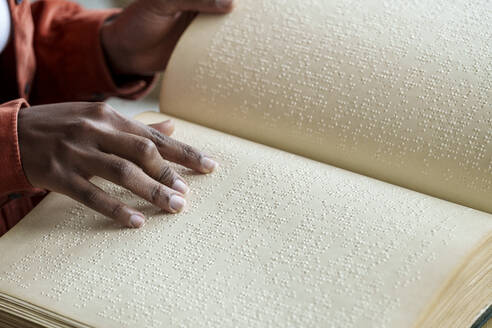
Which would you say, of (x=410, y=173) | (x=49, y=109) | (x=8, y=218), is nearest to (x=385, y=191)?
(x=410, y=173)

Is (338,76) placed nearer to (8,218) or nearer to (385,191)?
(385,191)

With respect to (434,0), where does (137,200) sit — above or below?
below

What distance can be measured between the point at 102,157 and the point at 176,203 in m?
Answer: 0.07

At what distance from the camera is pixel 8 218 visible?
611mm

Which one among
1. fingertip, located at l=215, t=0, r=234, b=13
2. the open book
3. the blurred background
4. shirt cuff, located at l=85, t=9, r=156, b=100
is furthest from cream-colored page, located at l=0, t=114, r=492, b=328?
the blurred background

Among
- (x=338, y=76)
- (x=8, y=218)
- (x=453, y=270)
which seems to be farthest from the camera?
(x=8, y=218)

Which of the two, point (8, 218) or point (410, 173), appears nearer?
point (410, 173)

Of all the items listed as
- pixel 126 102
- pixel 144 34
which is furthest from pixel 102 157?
pixel 126 102

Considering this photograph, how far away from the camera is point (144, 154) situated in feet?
1.48

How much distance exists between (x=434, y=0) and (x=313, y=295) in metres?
0.27

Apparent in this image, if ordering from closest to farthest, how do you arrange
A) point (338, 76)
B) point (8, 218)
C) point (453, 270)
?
point (453, 270), point (338, 76), point (8, 218)

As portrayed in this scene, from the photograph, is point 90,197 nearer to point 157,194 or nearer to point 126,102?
point 157,194

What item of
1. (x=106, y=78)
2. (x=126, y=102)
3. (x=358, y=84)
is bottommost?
(x=126, y=102)

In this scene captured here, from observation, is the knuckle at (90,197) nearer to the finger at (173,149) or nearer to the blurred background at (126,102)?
the finger at (173,149)
